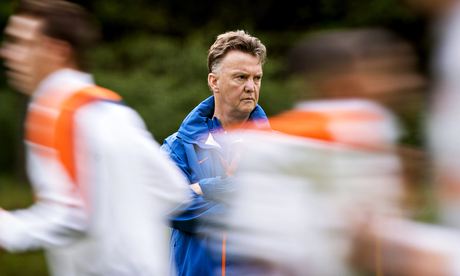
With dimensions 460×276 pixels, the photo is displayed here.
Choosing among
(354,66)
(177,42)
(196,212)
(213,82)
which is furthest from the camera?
(177,42)

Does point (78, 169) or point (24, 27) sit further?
point (24, 27)

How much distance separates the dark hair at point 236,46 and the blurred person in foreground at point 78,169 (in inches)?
86.0

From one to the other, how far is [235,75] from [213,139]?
395 mm

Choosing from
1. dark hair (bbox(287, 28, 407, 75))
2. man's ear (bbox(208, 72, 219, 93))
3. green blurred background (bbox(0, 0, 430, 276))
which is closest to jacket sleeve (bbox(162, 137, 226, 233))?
man's ear (bbox(208, 72, 219, 93))

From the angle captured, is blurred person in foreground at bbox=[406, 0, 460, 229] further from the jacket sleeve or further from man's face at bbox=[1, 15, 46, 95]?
the jacket sleeve

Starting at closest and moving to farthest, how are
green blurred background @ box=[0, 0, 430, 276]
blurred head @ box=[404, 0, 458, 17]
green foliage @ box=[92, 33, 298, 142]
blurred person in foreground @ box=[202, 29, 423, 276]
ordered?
1. blurred person in foreground @ box=[202, 29, 423, 276]
2. blurred head @ box=[404, 0, 458, 17]
3. green foliage @ box=[92, 33, 298, 142]
4. green blurred background @ box=[0, 0, 430, 276]

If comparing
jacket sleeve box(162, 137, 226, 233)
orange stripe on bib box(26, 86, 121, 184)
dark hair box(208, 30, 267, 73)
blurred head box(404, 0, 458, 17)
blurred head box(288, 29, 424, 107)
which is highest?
blurred head box(404, 0, 458, 17)

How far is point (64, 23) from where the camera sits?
351cm

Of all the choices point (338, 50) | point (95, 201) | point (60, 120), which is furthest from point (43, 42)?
point (338, 50)

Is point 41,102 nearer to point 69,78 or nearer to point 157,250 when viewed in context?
point 69,78

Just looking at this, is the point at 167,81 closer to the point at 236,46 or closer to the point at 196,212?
the point at 236,46

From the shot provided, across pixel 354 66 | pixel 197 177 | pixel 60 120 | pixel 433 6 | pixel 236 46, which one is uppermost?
pixel 433 6

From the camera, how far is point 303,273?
Result: 2756 millimetres

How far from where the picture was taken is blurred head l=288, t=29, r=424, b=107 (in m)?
2.95
